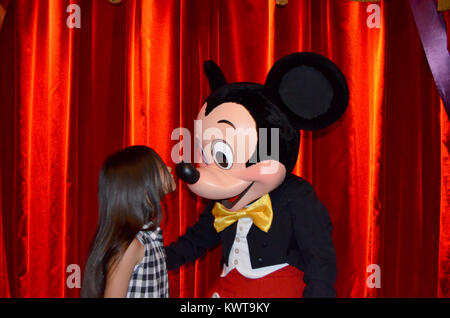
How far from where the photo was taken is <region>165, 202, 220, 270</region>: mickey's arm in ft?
4.46

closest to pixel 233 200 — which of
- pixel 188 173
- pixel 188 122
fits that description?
pixel 188 173

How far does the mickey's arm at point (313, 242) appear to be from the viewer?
109cm

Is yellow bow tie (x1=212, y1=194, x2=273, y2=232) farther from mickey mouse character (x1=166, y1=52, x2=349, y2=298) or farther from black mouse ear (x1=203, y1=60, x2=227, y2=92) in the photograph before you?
black mouse ear (x1=203, y1=60, x2=227, y2=92)

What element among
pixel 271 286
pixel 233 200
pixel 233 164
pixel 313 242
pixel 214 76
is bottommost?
pixel 271 286

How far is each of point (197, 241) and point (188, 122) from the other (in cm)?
65

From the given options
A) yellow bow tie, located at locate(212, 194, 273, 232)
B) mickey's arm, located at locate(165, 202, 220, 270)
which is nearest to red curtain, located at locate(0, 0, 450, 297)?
mickey's arm, located at locate(165, 202, 220, 270)

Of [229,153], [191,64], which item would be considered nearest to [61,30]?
[191,64]

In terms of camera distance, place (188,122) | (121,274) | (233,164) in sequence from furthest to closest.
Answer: (188,122) → (233,164) → (121,274)

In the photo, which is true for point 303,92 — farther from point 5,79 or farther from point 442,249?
point 5,79

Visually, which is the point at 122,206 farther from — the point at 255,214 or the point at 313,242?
the point at 313,242

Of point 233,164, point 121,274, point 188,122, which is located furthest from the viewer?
point 188,122

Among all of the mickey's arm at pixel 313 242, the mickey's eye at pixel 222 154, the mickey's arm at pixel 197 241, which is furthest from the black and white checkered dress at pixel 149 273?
the mickey's arm at pixel 313 242

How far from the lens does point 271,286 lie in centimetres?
114

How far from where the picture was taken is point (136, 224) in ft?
3.57
